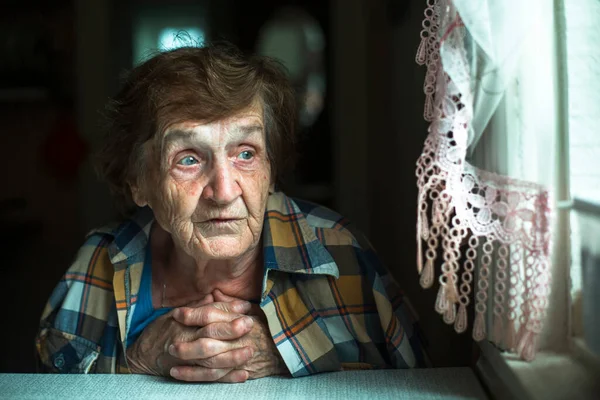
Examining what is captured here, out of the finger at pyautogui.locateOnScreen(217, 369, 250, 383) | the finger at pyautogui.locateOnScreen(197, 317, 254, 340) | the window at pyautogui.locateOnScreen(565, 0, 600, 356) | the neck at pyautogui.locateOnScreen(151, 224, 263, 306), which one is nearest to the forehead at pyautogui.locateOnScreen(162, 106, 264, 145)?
the neck at pyautogui.locateOnScreen(151, 224, 263, 306)

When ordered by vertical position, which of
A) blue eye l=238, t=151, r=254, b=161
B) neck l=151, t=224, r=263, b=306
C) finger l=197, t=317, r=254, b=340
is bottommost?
finger l=197, t=317, r=254, b=340

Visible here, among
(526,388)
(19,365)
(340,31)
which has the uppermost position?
(340,31)

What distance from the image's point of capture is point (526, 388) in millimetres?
1135

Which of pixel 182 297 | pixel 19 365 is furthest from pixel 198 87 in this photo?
pixel 19 365

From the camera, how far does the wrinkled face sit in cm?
146

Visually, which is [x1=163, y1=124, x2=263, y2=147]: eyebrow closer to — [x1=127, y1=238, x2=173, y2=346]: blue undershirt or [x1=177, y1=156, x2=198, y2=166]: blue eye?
[x1=177, y1=156, x2=198, y2=166]: blue eye

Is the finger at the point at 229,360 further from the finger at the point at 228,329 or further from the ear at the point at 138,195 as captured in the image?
the ear at the point at 138,195

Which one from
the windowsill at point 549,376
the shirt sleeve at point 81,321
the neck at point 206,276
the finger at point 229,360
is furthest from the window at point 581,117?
the shirt sleeve at point 81,321

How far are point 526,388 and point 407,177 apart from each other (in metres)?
0.94

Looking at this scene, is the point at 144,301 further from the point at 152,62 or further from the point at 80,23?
the point at 80,23

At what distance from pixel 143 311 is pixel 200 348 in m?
0.28

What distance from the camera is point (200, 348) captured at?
56.4 inches

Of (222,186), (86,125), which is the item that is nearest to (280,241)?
(222,186)

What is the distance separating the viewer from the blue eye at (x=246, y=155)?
152cm
